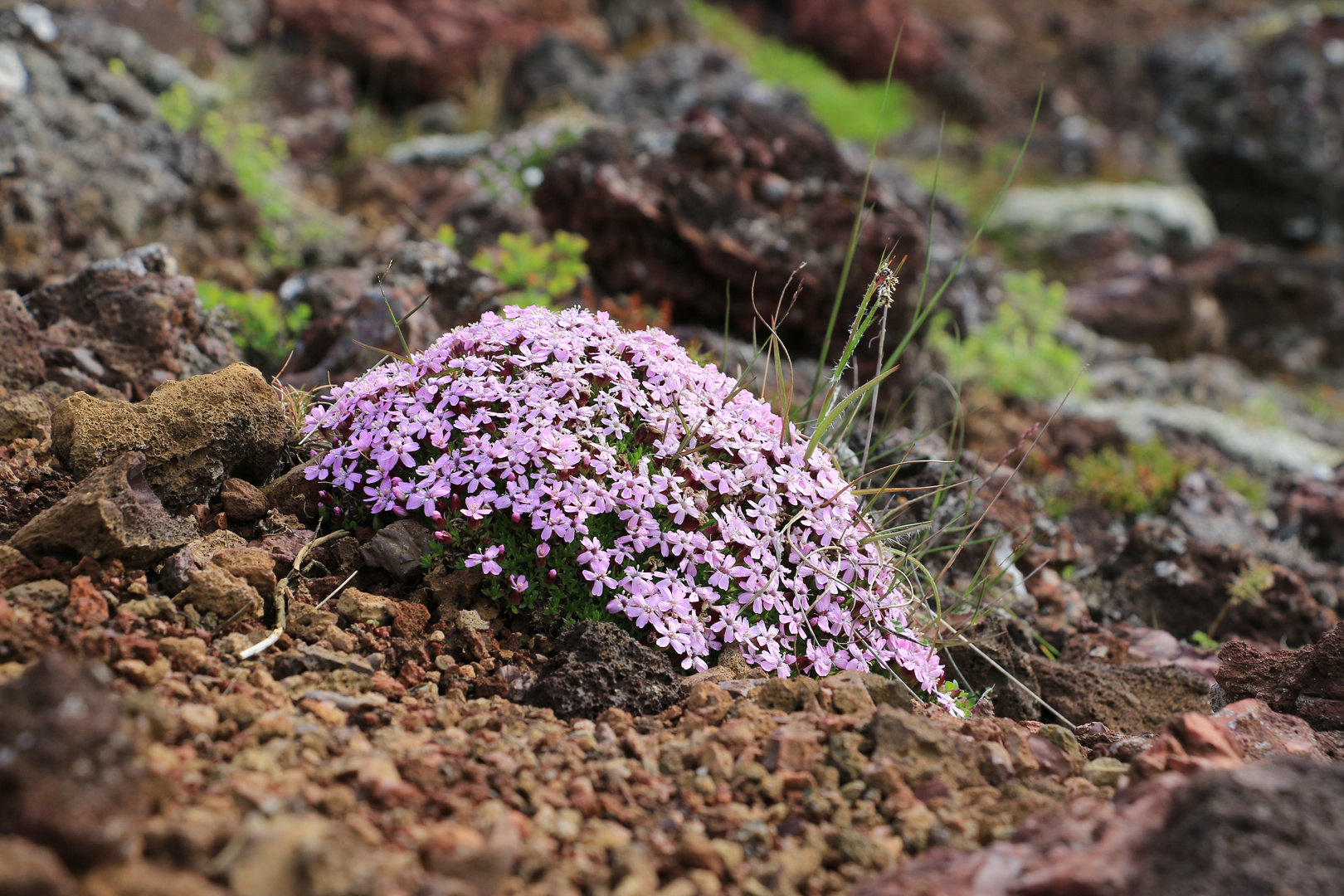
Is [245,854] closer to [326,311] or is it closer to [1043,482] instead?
[326,311]

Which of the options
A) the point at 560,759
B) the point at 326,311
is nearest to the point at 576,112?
the point at 326,311

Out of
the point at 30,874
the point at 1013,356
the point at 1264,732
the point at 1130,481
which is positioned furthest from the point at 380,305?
the point at 1013,356

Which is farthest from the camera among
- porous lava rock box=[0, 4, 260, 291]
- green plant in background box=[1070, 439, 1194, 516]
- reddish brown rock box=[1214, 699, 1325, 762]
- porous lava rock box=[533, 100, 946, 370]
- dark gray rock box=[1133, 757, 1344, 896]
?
green plant in background box=[1070, 439, 1194, 516]

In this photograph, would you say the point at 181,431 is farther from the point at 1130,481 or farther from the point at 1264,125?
the point at 1264,125

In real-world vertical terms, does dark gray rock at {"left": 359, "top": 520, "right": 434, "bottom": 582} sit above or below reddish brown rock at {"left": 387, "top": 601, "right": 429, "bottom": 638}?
above

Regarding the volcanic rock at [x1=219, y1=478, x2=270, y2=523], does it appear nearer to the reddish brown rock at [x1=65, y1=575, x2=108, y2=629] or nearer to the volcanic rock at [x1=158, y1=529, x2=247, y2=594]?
the volcanic rock at [x1=158, y1=529, x2=247, y2=594]

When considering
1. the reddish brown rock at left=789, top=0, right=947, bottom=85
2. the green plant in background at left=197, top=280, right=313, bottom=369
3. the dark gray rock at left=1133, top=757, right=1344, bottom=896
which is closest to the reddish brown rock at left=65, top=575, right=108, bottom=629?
the dark gray rock at left=1133, top=757, right=1344, bottom=896
